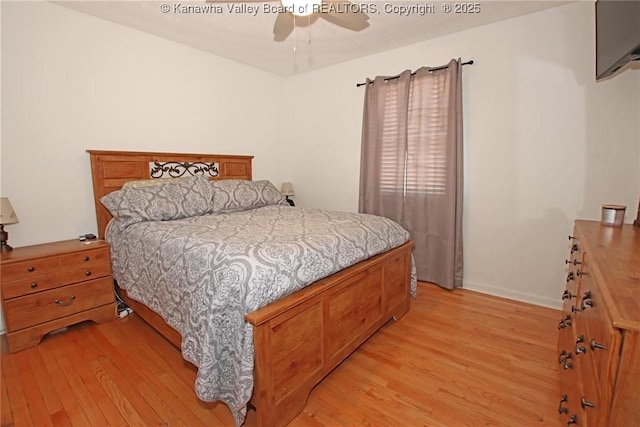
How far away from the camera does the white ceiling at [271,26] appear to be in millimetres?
2420

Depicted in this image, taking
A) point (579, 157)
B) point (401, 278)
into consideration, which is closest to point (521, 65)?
point (579, 157)

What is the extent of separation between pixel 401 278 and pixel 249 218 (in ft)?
4.35

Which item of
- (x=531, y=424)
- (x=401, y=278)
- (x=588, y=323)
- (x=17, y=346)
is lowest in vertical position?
(x=531, y=424)

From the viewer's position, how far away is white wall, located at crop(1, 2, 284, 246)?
227cm

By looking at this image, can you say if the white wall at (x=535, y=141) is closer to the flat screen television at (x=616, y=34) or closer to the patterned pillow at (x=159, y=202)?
the flat screen television at (x=616, y=34)

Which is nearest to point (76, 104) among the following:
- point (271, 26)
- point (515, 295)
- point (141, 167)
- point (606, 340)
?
point (141, 167)

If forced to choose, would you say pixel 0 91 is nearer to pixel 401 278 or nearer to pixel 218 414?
pixel 218 414

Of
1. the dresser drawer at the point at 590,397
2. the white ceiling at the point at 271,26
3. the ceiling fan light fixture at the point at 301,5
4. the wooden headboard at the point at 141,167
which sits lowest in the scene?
the dresser drawer at the point at 590,397

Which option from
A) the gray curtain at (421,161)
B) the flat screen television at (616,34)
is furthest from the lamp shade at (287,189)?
the flat screen television at (616,34)

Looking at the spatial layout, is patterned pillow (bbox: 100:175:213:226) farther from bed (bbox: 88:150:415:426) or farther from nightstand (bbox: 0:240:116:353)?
nightstand (bbox: 0:240:116:353)

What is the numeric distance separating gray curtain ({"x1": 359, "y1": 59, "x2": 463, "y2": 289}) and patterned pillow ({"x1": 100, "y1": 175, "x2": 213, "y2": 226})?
1.80 m

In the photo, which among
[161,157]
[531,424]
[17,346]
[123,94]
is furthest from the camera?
[161,157]

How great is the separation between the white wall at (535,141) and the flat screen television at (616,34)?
0.47 metres

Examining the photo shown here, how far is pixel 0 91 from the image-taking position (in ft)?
7.16
